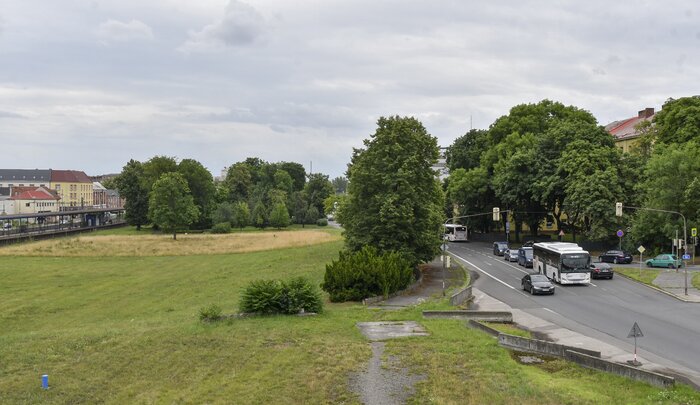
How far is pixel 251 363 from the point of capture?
20.9 metres

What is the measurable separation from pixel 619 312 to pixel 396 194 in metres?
17.2

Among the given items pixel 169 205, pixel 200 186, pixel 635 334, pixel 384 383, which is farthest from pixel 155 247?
pixel 635 334

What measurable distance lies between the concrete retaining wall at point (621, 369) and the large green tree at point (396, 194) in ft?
75.4

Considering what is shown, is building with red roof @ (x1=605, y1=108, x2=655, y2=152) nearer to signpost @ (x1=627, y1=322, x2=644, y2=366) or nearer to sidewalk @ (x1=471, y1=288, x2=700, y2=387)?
sidewalk @ (x1=471, y1=288, x2=700, y2=387)

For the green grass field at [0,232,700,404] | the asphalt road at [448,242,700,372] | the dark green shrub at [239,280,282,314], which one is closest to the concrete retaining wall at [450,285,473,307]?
the green grass field at [0,232,700,404]

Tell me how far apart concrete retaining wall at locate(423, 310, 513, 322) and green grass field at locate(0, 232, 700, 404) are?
2.94 ft

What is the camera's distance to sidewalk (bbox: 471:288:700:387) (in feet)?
66.9

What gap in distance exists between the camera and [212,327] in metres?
27.4

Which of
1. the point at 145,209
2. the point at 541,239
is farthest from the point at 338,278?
the point at 145,209

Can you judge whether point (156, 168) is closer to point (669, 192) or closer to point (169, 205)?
point (169, 205)

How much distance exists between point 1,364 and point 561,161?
59741mm

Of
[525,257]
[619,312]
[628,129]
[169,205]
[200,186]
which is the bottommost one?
[619,312]

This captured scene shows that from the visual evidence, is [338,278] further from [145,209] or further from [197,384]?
[145,209]

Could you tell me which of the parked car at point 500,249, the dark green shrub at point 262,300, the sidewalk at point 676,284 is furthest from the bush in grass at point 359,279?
the parked car at point 500,249
